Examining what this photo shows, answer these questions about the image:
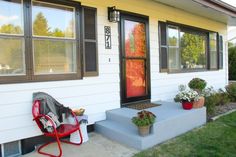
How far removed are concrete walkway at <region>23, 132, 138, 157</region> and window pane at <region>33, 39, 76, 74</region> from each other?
1.24 m

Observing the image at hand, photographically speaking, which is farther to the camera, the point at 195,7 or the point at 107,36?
the point at 195,7

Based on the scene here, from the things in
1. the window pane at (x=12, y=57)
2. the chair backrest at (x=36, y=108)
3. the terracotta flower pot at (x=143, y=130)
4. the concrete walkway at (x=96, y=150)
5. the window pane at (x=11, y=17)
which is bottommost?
the concrete walkway at (x=96, y=150)

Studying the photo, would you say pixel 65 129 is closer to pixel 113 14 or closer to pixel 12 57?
pixel 12 57

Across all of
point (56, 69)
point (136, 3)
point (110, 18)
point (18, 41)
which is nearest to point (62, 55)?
point (56, 69)

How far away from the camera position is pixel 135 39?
510cm

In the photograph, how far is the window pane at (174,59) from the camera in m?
6.09

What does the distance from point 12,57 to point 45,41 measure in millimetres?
579

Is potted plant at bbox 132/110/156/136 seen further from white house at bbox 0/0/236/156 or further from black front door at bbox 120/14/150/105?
black front door at bbox 120/14/150/105

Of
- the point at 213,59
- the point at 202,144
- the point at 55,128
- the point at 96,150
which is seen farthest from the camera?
the point at 213,59

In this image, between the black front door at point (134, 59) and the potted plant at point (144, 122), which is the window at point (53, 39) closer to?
the black front door at point (134, 59)

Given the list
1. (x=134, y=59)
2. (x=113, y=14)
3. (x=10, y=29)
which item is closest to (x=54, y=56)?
(x=10, y=29)

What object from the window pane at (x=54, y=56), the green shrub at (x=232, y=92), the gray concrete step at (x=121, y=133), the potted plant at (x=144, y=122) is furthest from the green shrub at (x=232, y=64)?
the window pane at (x=54, y=56)

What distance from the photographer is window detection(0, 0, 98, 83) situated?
128 inches

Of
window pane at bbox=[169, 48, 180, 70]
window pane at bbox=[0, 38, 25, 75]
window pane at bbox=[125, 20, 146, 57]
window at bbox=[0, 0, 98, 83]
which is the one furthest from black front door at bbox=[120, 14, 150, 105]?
window pane at bbox=[0, 38, 25, 75]
